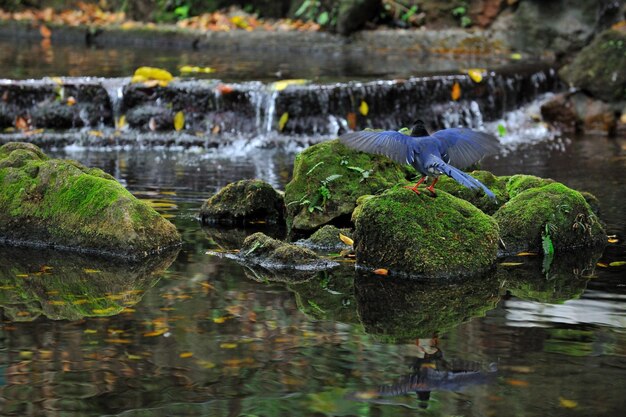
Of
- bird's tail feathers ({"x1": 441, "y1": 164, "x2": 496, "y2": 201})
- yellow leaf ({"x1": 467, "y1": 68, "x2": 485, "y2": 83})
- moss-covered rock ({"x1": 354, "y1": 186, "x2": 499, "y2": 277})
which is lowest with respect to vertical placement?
moss-covered rock ({"x1": 354, "y1": 186, "x2": 499, "y2": 277})

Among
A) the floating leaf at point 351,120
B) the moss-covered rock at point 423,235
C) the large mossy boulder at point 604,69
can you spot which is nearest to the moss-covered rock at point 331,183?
the moss-covered rock at point 423,235

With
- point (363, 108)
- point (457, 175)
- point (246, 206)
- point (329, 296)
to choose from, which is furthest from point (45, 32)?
point (457, 175)

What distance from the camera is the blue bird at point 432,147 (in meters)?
6.25

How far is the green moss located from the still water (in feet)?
2.60

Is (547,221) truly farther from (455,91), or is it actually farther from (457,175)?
(455,91)

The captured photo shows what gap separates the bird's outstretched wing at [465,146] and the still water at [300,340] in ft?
2.59

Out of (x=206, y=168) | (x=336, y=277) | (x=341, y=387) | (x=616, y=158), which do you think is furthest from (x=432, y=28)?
(x=341, y=387)

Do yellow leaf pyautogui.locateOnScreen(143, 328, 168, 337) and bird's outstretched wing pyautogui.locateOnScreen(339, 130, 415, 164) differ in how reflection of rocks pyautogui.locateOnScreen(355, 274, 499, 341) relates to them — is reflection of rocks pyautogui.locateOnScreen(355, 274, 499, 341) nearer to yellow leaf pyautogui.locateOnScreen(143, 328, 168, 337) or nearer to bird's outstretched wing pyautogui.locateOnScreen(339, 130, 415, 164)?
bird's outstretched wing pyautogui.locateOnScreen(339, 130, 415, 164)

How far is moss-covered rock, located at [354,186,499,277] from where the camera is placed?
21.5 feet

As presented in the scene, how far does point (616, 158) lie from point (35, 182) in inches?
290

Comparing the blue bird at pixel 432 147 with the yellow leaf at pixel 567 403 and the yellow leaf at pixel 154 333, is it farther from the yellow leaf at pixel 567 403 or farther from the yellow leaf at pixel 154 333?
the yellow leaf at pixel 567 403

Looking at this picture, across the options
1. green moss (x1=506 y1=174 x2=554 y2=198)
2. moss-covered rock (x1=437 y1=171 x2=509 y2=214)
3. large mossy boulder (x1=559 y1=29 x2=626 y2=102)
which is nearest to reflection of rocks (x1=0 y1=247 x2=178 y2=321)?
moss-covered rock (x1=437 y1=171 x2=509 y2=214)

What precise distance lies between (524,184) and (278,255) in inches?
92.6

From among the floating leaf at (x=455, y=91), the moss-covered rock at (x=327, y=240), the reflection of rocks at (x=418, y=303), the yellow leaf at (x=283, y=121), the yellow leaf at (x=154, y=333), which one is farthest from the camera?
the floating leaf at (x=455, y=91)
